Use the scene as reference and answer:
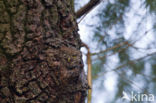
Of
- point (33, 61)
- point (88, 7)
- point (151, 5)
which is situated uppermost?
point (151, 5)

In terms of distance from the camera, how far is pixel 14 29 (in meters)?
0.41

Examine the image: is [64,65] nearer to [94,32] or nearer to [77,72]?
[77,72]

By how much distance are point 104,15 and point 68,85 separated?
2.03 ft

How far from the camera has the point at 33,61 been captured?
1.32 ft

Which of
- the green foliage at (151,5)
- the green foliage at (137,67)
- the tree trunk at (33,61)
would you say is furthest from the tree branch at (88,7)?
the green foliage at (137,67)

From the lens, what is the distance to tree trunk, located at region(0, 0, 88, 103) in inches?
15.5

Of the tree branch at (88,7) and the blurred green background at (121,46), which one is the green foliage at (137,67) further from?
the tree branch at (88,7)

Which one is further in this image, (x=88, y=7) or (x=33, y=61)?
(x=88, y=7)

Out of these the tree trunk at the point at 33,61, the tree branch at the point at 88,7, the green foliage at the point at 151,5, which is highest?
the green foliage at the point at 151,5

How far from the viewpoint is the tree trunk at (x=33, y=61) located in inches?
15.5

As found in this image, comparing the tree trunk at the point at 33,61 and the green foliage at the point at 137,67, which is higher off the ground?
the green foliage at the point at 137,67

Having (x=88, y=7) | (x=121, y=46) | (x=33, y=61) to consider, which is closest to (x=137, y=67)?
(x=121, y=46)

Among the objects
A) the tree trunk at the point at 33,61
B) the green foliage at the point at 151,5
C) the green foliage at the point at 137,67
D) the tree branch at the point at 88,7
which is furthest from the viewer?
the green foliage at the point at 137,67

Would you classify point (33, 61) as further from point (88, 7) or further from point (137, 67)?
point (137, 67)
